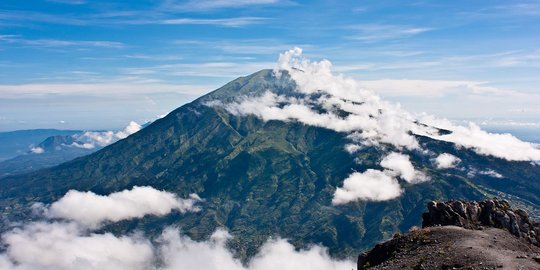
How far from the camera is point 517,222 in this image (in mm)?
71125

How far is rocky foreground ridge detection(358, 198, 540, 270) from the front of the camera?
52438 millimetres

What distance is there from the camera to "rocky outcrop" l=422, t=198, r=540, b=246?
70.4m

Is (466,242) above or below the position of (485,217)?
above

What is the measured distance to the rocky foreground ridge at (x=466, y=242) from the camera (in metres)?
52.4

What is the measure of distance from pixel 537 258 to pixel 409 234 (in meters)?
17.1

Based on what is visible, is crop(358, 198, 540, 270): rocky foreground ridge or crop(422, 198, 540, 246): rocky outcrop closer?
crop(358, 198, 540, 270): rocky foreground ridge

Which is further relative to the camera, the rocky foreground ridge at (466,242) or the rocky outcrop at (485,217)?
the rocky outcrop at (485,217)

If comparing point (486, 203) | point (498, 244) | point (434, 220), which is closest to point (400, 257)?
point (498, 244)

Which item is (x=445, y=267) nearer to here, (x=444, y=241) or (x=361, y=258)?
(x=444, y=241)

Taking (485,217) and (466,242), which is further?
(485,217)

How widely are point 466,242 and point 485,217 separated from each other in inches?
753

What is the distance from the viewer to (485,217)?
246 feet

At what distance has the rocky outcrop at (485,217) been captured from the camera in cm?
7038

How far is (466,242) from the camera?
194 ft
